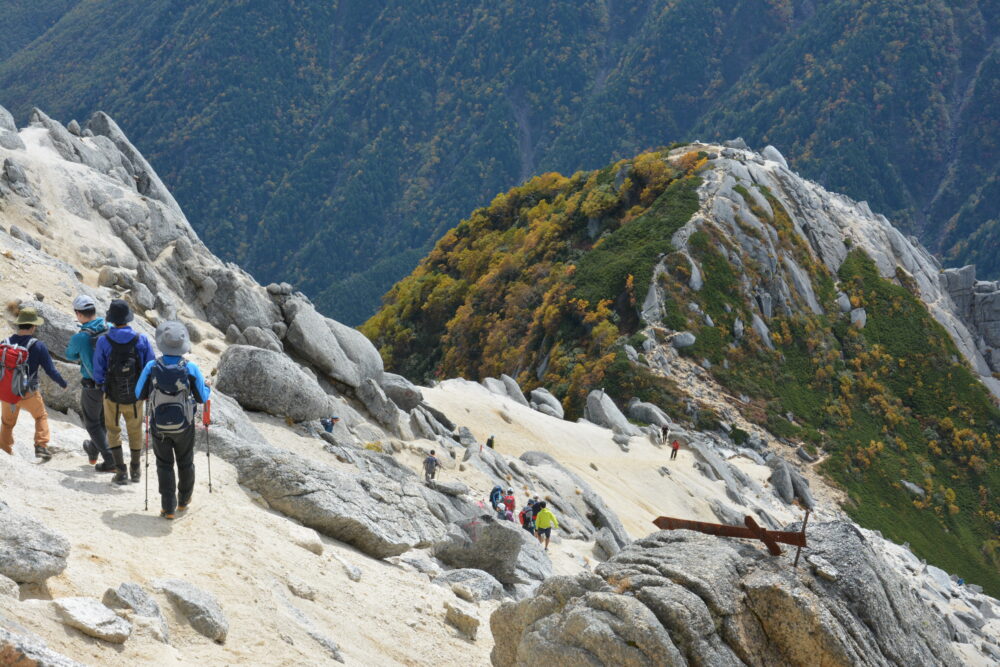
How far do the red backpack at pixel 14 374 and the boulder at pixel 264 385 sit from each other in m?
9.39

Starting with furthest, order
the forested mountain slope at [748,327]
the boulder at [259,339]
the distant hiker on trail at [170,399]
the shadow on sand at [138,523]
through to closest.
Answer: the forested mountain slope at [748,327]
the boulder at [259,339]
the distant hiker on trail at [170,399]
the shadow on sand at [138,523]

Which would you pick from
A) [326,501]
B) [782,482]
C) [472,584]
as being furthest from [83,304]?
[782,482]

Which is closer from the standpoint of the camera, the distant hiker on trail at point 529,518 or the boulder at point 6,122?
the distant hiker on trail at point 529,518

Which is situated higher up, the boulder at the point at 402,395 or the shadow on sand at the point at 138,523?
the shadow on sand at the point at 138,523

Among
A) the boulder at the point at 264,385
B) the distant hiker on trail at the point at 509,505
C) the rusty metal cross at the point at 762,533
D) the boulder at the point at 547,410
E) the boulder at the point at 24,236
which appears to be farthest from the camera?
the boulder at the point at 547,410

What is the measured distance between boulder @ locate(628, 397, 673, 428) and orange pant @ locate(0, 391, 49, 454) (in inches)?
1954

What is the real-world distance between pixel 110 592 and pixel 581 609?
15.5 ft

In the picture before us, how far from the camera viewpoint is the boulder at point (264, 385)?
72.2 feet

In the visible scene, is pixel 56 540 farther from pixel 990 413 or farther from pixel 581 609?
pixel 990 413

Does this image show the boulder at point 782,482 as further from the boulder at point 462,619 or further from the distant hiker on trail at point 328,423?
the boulder at point 462,619

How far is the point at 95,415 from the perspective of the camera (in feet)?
39.4

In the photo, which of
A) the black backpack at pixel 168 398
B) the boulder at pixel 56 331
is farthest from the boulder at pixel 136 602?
the boulder at pixel 56 331

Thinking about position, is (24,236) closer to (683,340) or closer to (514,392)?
(514,392)

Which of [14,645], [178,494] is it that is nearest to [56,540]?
[14,645]
